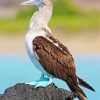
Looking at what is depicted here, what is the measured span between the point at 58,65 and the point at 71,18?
9.20m

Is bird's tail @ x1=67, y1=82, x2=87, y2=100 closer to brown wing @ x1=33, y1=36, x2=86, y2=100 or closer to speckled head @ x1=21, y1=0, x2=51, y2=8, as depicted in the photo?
brown wing @ x1=33, y1=36, x2=86, y2=100

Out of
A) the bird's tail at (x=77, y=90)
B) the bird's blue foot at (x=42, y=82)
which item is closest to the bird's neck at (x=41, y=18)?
the bird's blue foot at (x=42, y=82)

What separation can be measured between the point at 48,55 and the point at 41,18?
0.28 meters

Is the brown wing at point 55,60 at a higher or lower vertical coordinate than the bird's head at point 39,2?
lower

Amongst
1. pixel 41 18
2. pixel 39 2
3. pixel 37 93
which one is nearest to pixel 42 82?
pixel 37 93

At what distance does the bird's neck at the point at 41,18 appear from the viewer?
18.5 feet

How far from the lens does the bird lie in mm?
5613

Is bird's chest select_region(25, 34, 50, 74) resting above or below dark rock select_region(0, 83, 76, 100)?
above

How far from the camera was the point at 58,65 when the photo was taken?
18.5 ft

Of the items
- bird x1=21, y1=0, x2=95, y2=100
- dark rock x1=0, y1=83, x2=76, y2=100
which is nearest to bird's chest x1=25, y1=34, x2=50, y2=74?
bird x1=21, y1=0, x2=95, y2=100

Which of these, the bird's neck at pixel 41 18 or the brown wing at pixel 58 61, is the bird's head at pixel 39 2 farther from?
the brown wing at pixel 58 61

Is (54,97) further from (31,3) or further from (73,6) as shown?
(73,6)

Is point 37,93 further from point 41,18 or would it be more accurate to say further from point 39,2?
point 39,2

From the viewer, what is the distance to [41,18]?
223 inches
